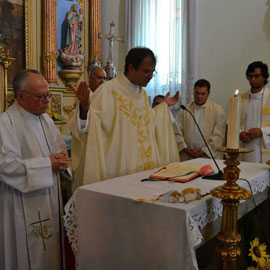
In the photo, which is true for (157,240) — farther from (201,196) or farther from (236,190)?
(236,190)

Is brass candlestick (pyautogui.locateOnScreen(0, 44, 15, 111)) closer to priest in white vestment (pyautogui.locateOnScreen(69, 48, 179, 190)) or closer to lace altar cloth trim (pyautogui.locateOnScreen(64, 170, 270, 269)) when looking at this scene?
priest in white vestment (pyautogui.locateOnScreen(69, 48, 179, 190))

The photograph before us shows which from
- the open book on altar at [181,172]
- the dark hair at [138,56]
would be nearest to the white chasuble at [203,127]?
the dark hair at [138,56]

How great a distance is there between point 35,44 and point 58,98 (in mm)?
1097

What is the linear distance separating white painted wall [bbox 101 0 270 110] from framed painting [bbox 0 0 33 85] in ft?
10.1

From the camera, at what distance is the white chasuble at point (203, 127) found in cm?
438

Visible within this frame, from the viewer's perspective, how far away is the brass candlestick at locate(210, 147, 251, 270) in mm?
1624

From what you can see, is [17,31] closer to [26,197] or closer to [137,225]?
[26,197]

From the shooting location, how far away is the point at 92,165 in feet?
8.73

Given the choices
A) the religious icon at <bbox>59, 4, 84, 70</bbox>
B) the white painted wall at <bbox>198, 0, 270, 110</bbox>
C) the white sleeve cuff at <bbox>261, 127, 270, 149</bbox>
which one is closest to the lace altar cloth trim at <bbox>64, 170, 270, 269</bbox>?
the white sleeve cuff at <bbox>261, 127, 270, 149</bbox>

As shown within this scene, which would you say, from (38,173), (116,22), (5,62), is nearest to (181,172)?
(38,173)

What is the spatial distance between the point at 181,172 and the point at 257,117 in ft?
7.90

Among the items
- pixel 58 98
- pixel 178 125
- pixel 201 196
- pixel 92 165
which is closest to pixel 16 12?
pixel 58 98

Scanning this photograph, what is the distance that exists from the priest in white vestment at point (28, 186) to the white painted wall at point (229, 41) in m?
3.76

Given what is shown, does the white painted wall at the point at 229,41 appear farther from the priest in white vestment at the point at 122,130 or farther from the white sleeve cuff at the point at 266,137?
the priest in white vestment at the point at 122,130
